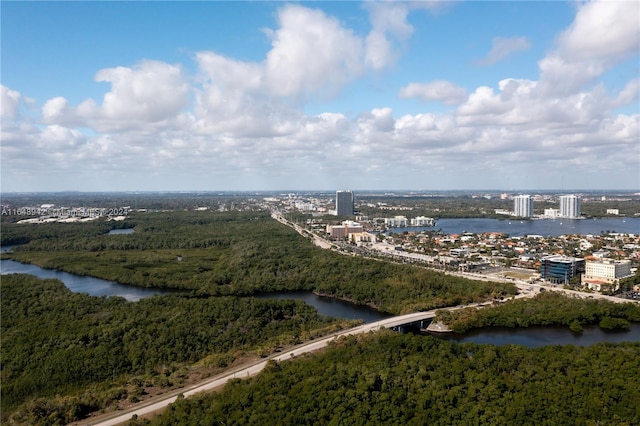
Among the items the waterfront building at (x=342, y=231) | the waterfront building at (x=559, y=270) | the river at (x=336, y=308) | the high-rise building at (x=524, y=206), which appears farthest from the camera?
the high-rise building at (x=524, y=206)

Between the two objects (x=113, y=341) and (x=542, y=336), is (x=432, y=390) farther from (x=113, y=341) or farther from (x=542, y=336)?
(x=113, y=341)

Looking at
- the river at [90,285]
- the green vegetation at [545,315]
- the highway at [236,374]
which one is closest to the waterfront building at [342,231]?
the river at [90,285]

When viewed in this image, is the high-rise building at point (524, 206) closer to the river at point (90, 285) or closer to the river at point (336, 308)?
the river at point (336, 308)

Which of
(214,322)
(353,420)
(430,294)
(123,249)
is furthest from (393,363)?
(123,249)

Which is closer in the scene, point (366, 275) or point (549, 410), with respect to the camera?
point (549, 410)

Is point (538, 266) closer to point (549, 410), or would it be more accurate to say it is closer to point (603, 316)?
point (603, 316)

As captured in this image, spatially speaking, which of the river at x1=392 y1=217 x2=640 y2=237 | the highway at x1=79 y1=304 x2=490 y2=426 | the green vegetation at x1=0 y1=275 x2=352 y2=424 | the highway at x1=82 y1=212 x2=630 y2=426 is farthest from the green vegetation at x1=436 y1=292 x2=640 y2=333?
the river at x1=392 y1=217 x2=640 y2=237

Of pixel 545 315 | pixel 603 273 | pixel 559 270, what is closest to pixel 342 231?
pixel 559 270
